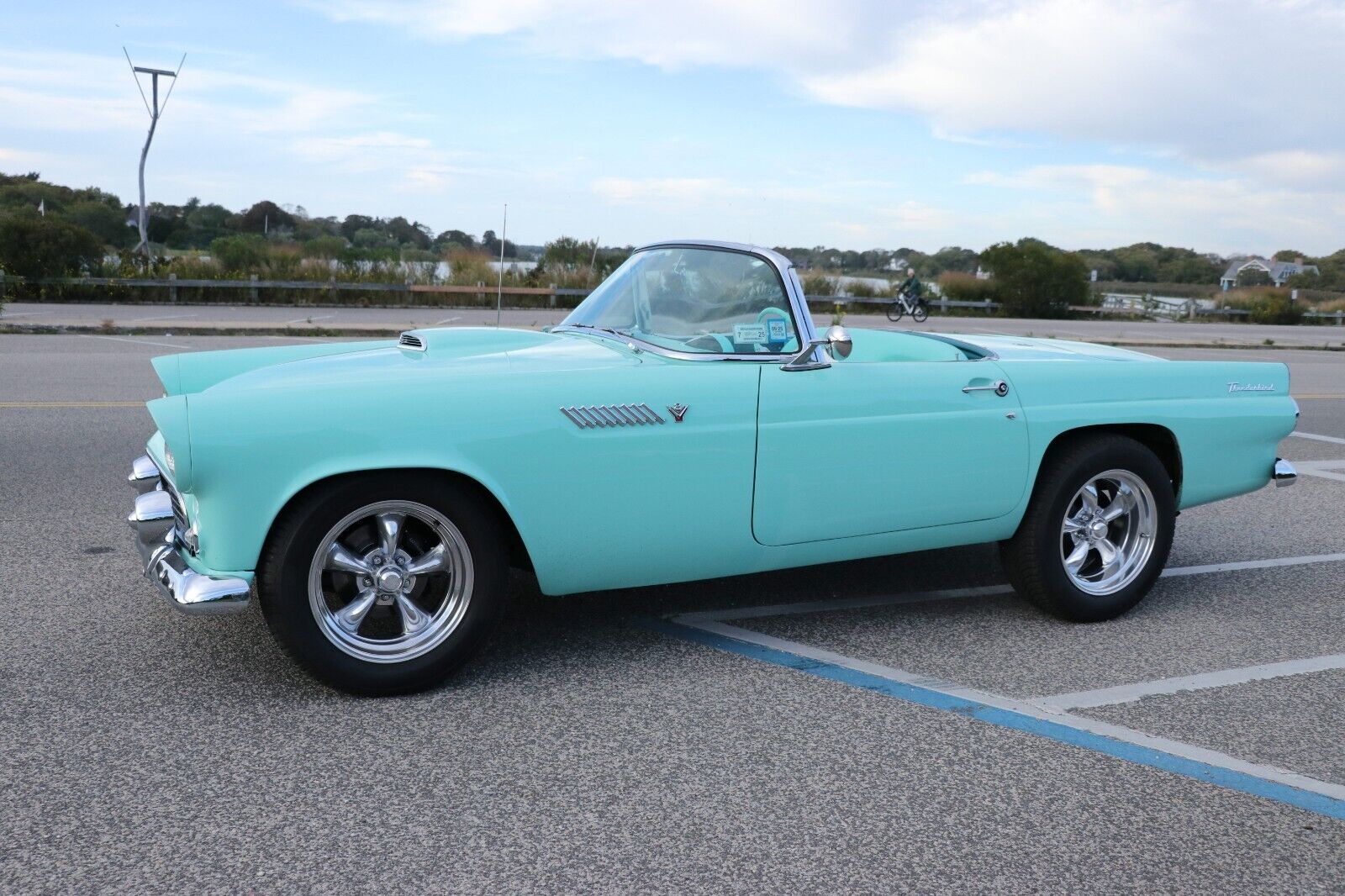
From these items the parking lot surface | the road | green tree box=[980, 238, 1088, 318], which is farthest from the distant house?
the parking lot surface

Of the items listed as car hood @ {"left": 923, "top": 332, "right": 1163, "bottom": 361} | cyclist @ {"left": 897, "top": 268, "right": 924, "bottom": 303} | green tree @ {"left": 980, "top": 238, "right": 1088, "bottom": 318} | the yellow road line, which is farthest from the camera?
green tree @ {"left": 980, "top": 238, "right": 1088, "bottom": 318}

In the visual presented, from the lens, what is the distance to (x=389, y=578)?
3662 millimetres

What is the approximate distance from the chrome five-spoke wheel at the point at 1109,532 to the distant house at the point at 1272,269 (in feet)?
187

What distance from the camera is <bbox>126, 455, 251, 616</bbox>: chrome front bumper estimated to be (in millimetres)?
3434

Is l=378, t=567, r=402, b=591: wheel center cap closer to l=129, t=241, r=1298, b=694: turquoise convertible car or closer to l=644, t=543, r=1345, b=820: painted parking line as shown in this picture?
l=129, t=241, r=1298, b=694: turquoise convertible car

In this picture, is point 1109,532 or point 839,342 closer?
point 839,342

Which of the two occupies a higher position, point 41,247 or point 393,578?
point 41,247

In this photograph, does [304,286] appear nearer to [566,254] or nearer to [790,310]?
[566,254]

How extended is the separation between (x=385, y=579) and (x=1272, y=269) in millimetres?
71942

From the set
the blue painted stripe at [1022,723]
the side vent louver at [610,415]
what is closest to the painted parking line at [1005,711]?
the blue painted stripe at [1022,723]

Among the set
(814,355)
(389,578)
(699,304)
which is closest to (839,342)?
(814,355)

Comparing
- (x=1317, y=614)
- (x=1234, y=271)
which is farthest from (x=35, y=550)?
(x=1234, y=271)

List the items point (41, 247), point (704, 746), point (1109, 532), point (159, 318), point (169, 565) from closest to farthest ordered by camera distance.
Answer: point (704, 746), point (169, 565), point (1109, 532), point (159, 318), point (41, 247)

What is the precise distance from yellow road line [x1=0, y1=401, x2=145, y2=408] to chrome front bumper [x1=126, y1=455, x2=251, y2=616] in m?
6.38
